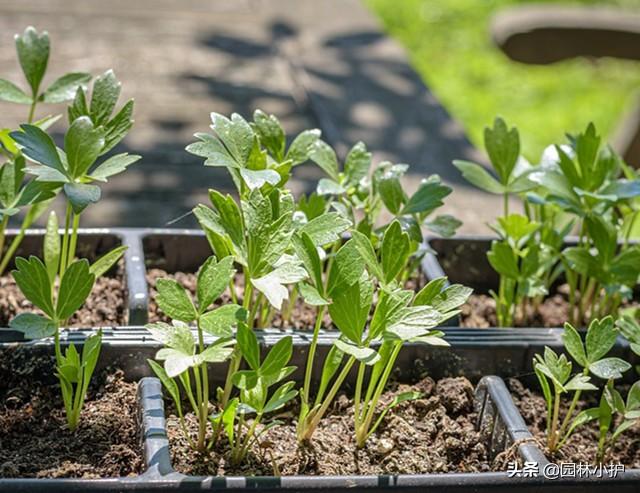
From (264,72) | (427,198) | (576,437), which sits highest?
(264,72)

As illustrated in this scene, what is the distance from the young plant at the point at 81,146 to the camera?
43.8 inches

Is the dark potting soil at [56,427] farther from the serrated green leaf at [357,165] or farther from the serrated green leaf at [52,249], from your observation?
the serrated green leaf at [357,165]

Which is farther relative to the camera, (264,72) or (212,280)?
(264,72)

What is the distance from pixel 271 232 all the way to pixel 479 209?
1.02 m

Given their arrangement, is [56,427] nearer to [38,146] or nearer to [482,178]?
[38,146]

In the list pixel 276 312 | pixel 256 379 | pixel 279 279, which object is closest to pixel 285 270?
pixel 279 279

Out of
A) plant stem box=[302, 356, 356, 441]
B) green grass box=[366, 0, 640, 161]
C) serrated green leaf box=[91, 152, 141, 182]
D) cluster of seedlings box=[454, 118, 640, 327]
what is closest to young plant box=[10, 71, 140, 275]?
serrated green leaf box=[91, 152, 141, 182]

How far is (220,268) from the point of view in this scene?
1.11m

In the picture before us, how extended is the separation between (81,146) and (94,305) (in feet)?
1.27

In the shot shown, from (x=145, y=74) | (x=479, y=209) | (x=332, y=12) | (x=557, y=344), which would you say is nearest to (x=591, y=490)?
(x=557, y=344)

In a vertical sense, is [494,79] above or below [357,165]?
above

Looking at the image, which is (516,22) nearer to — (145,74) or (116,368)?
(145,74)

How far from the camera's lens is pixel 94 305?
1.50 meters

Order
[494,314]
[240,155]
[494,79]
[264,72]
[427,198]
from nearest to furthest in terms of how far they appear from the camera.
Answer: [240,155], [427,198], [494,314], [264,72], [494,79]
